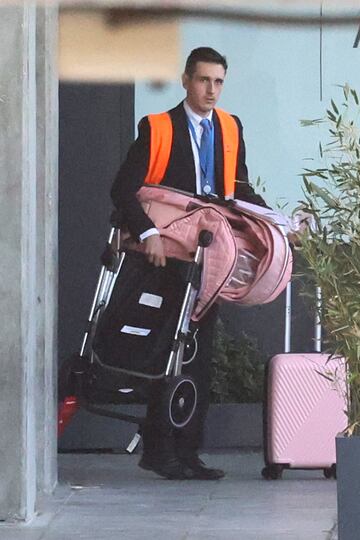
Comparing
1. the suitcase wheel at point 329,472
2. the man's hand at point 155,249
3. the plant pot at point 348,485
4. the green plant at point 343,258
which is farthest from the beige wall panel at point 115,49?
the plant pot at point 348,485

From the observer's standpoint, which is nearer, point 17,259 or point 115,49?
point 17,259

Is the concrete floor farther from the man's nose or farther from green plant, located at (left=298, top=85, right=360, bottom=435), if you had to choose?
the man's nose

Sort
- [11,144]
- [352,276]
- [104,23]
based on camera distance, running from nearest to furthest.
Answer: [352,276] < [11,144] < [104,23]

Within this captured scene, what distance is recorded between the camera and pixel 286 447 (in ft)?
23.7

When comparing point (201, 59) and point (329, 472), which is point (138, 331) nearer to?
point (329, 472)

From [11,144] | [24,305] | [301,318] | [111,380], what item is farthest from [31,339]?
[301,318]

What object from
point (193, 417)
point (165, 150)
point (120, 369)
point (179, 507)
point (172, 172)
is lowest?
point (179, 507)

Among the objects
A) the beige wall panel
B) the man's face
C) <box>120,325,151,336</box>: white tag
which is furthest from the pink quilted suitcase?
the beige wall panel

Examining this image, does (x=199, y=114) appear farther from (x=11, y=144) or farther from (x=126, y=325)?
(x=11, y=144)

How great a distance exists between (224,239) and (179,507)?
3.90ft

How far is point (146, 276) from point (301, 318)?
4.93ft

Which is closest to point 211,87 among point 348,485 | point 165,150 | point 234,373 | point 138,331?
point 165,150

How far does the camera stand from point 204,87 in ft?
24.4

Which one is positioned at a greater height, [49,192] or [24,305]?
[49,192]
